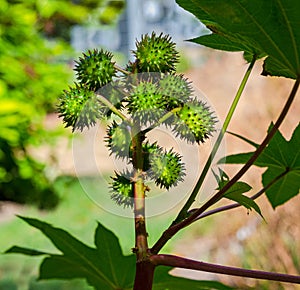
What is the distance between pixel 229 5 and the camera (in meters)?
0.41

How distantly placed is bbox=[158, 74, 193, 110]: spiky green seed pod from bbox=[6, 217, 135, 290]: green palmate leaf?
0.83 feet

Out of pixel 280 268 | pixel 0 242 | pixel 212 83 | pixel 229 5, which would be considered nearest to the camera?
pixel 229 5

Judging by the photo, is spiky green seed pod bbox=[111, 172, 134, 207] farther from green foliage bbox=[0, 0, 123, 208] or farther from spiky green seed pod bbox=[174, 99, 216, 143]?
green foliage bbox=[0, 0, 123, 208]

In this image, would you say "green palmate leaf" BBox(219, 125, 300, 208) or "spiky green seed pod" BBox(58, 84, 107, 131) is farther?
"green palmate leaf" BBox(219, 125, 300, 208)

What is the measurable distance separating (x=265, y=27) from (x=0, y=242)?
300 centimetres

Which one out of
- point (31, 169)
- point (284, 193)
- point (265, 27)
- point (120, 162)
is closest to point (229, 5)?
point (265, 27)

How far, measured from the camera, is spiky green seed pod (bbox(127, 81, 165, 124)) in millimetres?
433

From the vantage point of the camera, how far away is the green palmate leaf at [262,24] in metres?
0.41

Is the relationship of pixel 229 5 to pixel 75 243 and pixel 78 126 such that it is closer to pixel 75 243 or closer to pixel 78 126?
pixel 78 126

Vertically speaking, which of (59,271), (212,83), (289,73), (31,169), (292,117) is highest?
(212,83)

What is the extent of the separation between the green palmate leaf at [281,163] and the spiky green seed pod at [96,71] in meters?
0.17

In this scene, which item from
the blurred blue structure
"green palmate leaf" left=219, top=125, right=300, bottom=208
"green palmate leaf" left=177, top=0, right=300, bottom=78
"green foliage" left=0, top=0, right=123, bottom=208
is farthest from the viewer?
the blurred blue structure

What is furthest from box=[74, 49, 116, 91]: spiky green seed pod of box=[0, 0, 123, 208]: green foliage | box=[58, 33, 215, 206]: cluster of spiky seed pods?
box=[0, 0, 123, 208]: green foliage

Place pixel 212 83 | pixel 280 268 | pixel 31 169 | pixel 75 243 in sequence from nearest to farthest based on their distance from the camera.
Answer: pixel 75 243 < pixel 280 268 < pixel 31 169 < pixel 212 83
